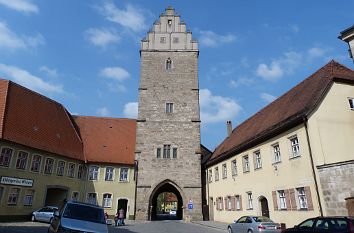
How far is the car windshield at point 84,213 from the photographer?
34.8 ft

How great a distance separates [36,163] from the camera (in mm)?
25938

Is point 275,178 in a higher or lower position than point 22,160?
Result: lower

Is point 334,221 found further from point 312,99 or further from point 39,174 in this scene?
point 39,174

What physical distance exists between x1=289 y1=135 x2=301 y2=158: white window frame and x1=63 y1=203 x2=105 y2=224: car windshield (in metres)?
11.3

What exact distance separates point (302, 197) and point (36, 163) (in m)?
20.7

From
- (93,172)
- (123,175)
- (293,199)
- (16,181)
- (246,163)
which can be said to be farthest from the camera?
(123,175)

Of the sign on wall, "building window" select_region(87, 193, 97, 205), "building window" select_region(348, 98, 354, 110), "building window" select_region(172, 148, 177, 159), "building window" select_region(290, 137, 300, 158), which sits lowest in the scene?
"building window" select_region(87, 193, 97, 205)

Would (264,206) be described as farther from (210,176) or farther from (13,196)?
(13,196)

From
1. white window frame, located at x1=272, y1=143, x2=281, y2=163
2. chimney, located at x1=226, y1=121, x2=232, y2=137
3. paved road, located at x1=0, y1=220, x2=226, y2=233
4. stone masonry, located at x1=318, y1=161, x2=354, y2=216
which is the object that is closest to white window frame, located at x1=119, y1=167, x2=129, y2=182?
paved road, located at x1=0, y1=220, x2=226, y2=233

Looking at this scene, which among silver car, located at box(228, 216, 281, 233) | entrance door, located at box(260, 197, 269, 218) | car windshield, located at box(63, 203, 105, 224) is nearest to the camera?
car windshield, located at box(63, 203, 105, 224)

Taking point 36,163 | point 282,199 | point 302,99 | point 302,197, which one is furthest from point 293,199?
point 36,163

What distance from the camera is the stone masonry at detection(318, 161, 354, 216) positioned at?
46.2 feet

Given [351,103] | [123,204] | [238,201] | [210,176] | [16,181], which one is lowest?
[238,201]

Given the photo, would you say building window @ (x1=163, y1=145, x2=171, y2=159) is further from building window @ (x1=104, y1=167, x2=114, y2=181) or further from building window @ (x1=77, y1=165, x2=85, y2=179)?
building window @ (x1=77, y1=165, x2=85, y2=179)
